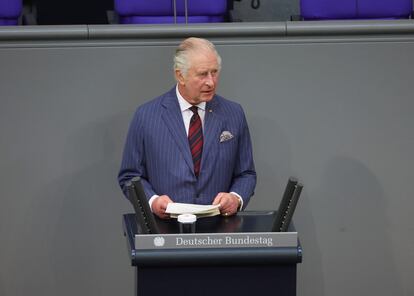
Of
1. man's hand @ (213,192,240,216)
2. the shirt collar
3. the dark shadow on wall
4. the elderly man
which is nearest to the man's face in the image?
the elderly man

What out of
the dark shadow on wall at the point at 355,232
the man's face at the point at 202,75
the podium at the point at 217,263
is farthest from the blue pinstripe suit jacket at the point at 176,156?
the dark shadow on wall at the point at 355,232

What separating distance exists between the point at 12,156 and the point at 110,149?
0.48 metres

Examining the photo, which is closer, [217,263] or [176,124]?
[217,263]

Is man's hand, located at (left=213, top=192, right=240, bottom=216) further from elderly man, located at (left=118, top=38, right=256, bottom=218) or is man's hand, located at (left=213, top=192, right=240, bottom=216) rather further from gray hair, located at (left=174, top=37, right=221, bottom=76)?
gray hair, located at (left=174, top=37, right=221, bottom=76)

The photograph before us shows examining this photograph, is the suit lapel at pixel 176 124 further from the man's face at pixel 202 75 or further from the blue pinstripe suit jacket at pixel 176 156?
the man's face at pixel 202 75

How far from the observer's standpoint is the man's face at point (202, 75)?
13.3ft

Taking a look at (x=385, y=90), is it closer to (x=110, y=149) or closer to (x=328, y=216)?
(x=328, y=216)

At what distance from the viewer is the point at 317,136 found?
5023 mm

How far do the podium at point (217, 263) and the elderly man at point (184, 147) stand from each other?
489 mm

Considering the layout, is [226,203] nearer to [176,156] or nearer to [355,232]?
[176,156]

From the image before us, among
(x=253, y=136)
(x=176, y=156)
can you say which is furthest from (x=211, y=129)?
(x=253, y=136)

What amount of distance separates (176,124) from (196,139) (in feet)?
0.34

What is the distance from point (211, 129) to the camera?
418 centimetres

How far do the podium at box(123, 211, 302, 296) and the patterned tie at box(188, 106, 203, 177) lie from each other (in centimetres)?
53
